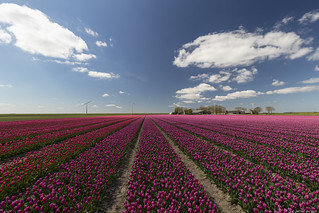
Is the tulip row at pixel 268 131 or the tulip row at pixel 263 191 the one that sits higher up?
the tulip row at pixel 268 131

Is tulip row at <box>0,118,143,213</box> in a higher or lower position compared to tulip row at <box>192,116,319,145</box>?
lower

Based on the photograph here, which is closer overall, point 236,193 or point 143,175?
point 236,193

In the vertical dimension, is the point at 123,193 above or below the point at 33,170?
below

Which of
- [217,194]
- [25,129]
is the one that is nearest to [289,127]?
[217,194]

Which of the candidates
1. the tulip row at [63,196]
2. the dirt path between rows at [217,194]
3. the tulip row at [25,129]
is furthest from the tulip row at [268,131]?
the tulip row at [25,129]

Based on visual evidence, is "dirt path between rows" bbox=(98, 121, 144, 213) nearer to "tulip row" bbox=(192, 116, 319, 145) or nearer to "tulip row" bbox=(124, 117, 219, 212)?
"tulip row" bbox=(124, 117, 219, 212)

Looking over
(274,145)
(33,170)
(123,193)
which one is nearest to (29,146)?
(33,170)

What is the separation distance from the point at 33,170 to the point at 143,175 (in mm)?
4989

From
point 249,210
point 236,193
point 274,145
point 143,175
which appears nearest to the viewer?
point 249,210

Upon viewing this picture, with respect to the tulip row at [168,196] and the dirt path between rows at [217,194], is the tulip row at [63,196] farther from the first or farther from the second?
the dirt path between rows at [217,194]

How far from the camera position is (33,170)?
5.63 meters

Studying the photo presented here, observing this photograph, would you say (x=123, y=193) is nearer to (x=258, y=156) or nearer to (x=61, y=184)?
(x=61, y=184)

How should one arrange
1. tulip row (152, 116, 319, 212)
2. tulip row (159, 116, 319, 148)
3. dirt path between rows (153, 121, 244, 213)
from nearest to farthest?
tulip row (152, 116, 319, 212) < dirt path between rows (153, 121, 244, 213) < tulip row (159, 116, 319, 148)

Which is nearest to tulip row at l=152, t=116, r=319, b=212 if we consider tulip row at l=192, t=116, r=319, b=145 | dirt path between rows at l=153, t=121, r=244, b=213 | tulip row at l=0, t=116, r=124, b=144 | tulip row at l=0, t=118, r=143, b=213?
dirt path between rows at l=153, t=121, r=244, b=213
